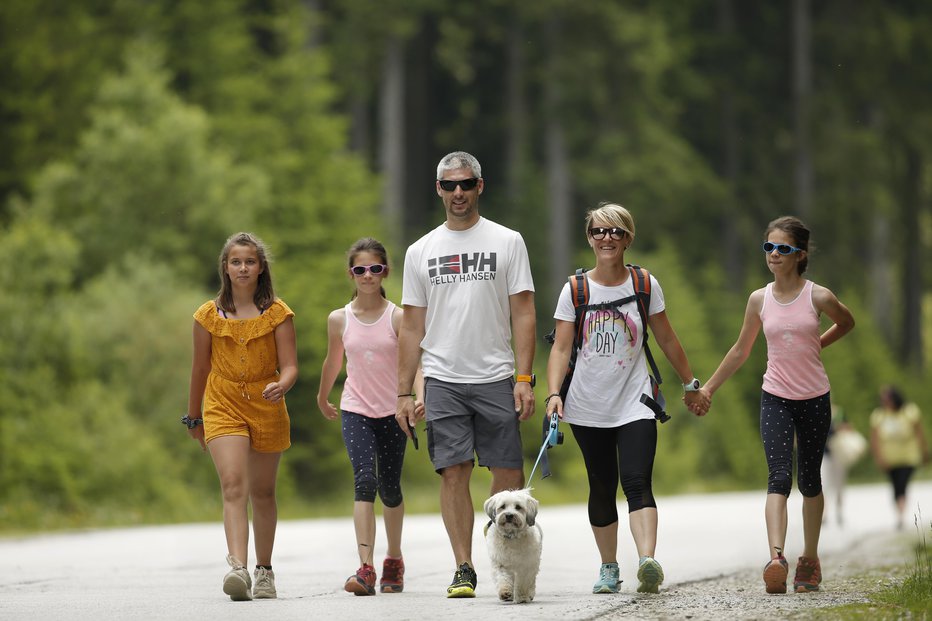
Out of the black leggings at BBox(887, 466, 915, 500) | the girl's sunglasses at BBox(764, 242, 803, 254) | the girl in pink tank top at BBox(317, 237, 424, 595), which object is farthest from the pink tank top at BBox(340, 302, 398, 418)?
the black leggings at BBox(887, 466, 915, 500)

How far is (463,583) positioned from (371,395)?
4.62 ft

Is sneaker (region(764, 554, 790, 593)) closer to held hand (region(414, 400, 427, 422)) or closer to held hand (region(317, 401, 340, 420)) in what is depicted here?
held hand (region(414, 400, 427, 422))

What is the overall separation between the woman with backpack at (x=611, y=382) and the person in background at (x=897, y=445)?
12.5 meters

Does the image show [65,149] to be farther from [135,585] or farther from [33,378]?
[135,585]

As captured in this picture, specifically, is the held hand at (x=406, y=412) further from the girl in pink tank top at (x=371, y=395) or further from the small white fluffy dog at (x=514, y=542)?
the small white fluffy dog at (x=514, y=542)

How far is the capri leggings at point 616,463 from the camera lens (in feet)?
30.8

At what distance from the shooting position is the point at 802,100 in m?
48.0

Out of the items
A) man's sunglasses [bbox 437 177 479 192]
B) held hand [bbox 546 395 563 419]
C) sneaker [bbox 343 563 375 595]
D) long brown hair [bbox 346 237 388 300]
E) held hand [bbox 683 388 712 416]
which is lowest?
sneaker [bbox 343 563 375 595]

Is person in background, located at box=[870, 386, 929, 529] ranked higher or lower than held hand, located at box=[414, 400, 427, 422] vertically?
higher

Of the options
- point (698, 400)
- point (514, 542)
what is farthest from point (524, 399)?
point (698, 400)

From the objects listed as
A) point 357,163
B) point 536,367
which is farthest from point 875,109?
point 357,163

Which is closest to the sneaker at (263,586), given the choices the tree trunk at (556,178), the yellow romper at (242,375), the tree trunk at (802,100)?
the yellow romper at (242,375)

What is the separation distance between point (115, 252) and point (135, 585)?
17.5 m

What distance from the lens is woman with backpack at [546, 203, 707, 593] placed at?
9398 millimetres
